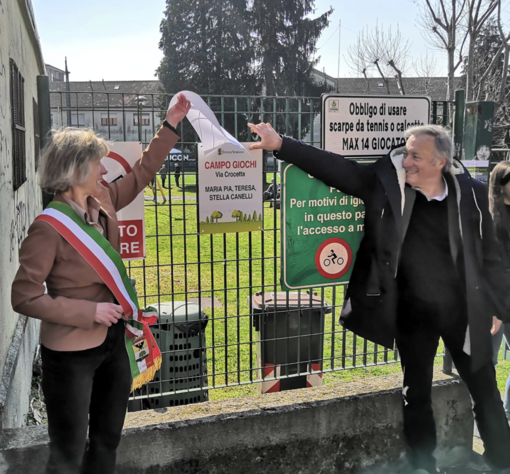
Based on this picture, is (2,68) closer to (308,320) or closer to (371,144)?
(371,144)

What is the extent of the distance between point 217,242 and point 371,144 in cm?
861

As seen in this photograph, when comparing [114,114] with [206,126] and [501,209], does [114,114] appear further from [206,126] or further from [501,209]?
[501,209]

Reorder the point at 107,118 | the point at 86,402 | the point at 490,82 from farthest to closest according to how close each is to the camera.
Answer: the point at 490,82, the point at 107,118, the point at 86,402

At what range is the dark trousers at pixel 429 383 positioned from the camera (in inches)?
122

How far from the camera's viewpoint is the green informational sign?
3365mm

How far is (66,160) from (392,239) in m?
1.82

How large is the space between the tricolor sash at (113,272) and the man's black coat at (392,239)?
1.18 metres

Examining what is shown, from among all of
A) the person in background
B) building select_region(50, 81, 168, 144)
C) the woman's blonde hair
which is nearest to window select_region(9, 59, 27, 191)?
building select_region(50, 81, 168, 144)

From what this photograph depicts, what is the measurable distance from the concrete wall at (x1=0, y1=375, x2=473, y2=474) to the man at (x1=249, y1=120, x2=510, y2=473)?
0.42m

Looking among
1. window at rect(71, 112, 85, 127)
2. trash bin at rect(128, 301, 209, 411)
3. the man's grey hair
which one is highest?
window at rect(71, 112, 85, 127)

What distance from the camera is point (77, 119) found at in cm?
304

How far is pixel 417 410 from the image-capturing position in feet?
10.7

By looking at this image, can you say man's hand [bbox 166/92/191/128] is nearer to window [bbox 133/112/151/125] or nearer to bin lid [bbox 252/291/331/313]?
window [bbox 133/112/151/125]

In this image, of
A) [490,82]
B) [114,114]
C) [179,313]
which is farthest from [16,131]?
[490,82]
